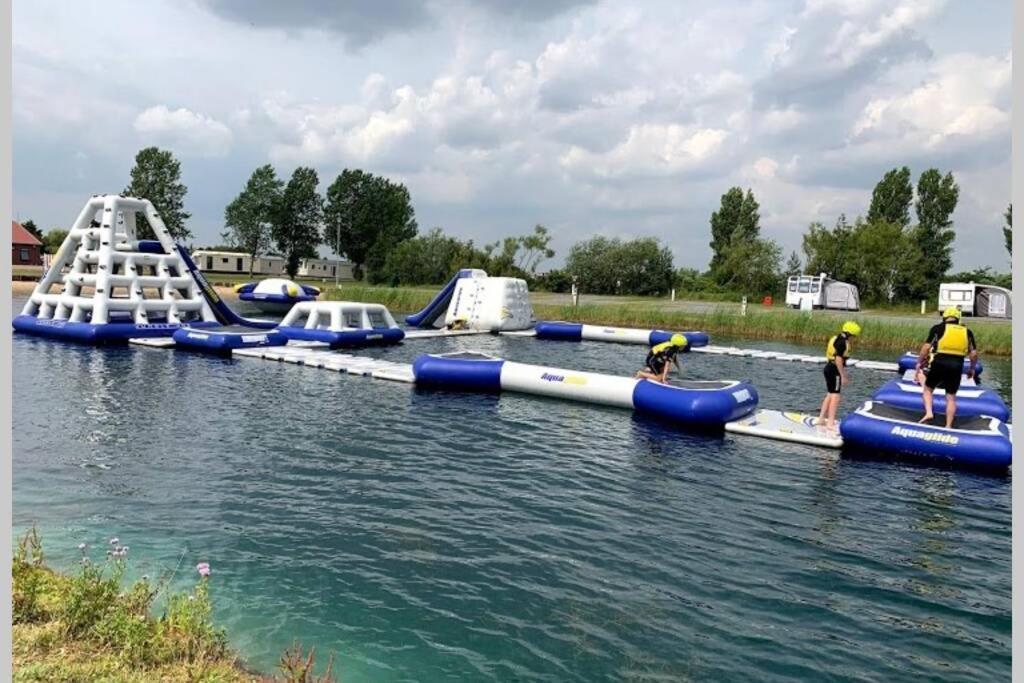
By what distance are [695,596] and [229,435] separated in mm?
9135

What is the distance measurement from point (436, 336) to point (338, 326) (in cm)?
658

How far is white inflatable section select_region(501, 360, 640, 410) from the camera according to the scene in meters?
16.6

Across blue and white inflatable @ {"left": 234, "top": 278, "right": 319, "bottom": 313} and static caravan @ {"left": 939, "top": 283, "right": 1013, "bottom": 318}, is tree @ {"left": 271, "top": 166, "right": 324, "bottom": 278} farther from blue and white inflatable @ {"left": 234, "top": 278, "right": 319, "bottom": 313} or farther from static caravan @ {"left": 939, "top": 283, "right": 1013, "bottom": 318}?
static caravan @ {"left": 939, "top": 283, "right": 1013, "bottom": 318}

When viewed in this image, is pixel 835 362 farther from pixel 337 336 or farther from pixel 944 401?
pixel 337 336

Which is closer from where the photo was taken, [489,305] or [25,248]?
[489,305]

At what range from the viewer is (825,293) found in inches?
2072

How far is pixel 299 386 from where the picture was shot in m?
19.1

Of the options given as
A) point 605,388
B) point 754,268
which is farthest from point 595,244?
point 605,388

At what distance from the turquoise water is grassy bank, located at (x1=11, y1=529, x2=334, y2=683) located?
23.7 inches

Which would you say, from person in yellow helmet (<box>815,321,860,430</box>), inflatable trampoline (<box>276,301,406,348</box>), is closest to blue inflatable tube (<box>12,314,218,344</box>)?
inflatable trampoline (<box>276,301,406,348</box>)

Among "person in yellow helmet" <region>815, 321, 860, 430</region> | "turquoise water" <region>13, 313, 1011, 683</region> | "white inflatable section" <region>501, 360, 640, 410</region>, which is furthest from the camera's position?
"white inflatable section" <region>501, 360, 640, 410</region>

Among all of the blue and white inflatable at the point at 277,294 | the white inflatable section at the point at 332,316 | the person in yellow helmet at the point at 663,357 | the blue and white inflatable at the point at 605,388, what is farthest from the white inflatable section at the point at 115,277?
the person in yellow helmet at the point at 663,357

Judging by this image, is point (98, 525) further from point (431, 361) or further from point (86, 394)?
point (431, 361)

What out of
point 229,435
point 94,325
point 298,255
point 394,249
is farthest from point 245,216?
point 229,435
